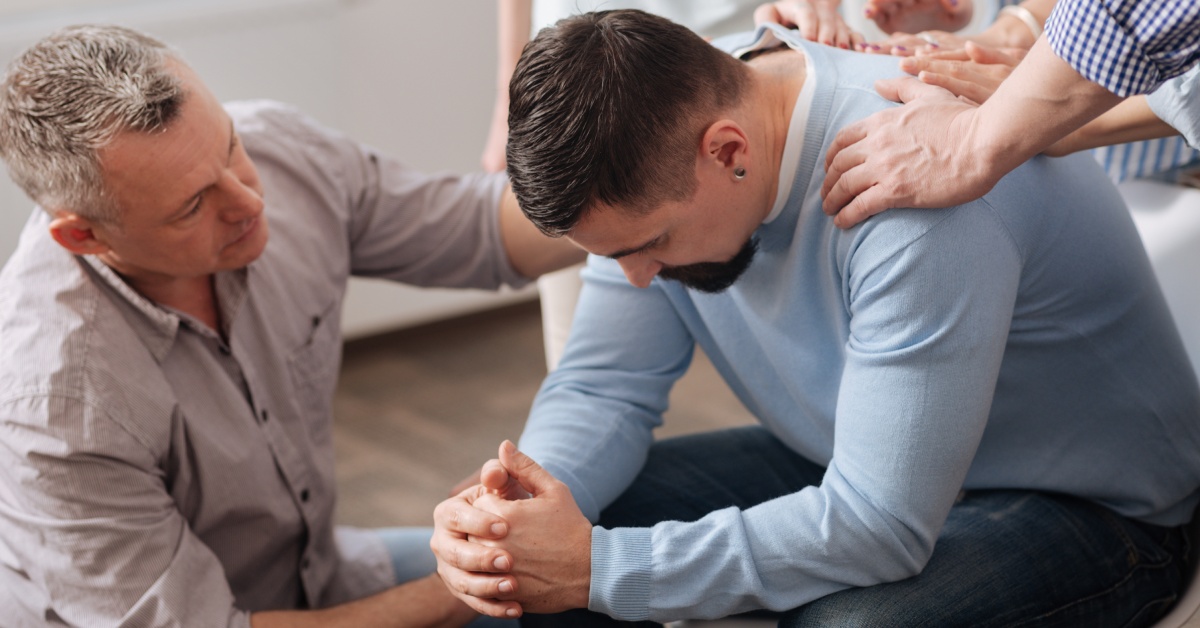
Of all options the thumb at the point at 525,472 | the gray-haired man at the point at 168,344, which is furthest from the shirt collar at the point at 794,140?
the gray-haired man at the point at 168,344

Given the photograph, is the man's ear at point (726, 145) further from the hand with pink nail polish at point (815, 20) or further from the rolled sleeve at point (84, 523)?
the rolled sleeve at point (84, 523)

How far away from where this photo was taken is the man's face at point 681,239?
1193 mm

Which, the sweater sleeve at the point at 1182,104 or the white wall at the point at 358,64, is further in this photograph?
the white wall at the point at 358,64

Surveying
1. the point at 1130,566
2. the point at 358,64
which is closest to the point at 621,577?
the point at 1130,566

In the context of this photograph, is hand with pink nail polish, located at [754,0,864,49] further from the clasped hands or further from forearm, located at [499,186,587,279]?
the clasped hands

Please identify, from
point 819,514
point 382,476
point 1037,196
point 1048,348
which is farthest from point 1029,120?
point 382,476

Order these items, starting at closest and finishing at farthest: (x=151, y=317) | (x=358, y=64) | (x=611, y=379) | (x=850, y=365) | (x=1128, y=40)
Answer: (x=1128, y=40) → (x=850, y=365) → (x=151, y=317) → (x=611, y=379) → (x=358, y=64)

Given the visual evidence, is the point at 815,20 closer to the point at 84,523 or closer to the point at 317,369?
the point at 317,369

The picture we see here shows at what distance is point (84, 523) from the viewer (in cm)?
130

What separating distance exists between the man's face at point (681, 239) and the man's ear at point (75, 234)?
0.56 m

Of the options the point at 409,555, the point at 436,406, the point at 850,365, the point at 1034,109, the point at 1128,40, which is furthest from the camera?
the point at 436,406

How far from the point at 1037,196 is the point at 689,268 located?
1.16 ft

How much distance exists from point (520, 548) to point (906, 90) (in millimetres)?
593

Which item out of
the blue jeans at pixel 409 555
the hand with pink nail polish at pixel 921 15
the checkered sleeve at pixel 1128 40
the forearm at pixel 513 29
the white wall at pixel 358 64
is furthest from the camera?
the white wall at pixel 358 64
